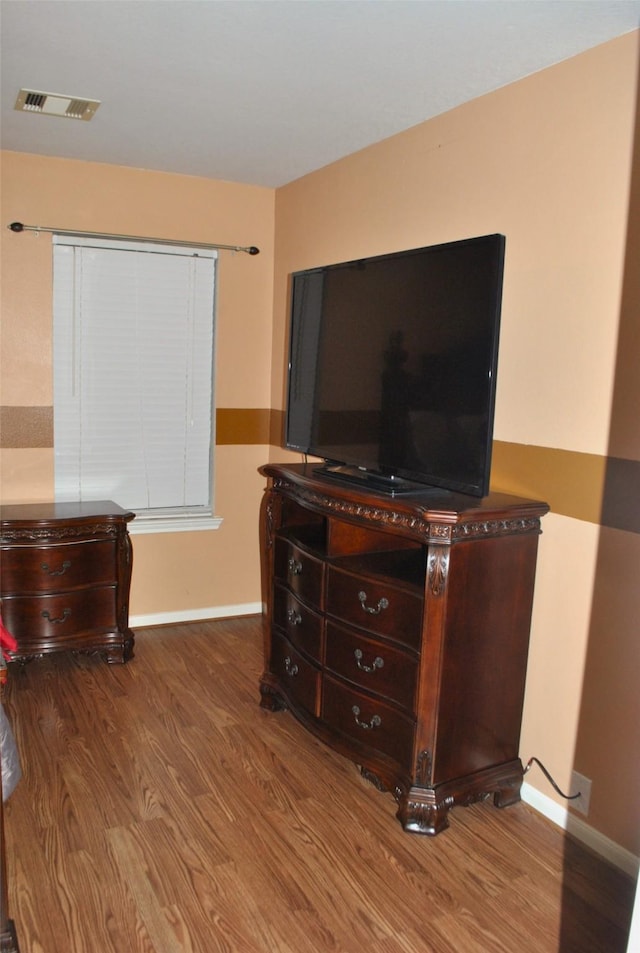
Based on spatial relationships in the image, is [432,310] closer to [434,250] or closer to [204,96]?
[434,250]

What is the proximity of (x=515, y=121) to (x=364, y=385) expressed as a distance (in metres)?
1.01

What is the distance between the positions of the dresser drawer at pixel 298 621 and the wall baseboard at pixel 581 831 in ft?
2.81

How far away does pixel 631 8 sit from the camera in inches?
77.3

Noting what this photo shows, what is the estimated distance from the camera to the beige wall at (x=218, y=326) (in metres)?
3.61

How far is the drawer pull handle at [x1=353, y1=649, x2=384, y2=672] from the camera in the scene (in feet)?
8.03

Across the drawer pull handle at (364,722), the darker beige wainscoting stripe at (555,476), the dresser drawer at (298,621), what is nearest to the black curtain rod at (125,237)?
the dresser drawer at (298,621)

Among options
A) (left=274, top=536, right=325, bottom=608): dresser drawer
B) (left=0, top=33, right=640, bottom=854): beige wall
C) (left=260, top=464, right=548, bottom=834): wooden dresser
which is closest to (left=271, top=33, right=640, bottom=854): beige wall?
(left=0, top=33, right=640, bottom=854): beige wall

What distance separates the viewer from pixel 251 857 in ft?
7.27

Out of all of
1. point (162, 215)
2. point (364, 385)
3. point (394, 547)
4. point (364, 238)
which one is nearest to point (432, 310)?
point (364, 385)

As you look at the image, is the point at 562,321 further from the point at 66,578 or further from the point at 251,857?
the point at 66,578

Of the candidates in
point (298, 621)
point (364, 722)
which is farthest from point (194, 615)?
point (364, 722)

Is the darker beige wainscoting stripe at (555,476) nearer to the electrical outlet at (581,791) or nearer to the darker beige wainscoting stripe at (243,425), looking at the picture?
the electrical outlet at (581,791)

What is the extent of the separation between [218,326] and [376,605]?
7.16 ft

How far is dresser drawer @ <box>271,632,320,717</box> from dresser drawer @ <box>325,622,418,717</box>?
139 mm
